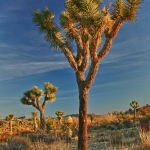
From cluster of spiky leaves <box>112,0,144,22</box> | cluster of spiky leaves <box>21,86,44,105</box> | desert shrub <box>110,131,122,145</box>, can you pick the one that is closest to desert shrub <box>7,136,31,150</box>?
desert shrub <box>110,131,122,145</box>

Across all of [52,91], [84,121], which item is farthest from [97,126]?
[84,121]

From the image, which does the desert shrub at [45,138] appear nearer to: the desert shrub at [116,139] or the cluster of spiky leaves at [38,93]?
the desert shrub at [116,139]

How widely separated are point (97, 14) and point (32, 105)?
59.2 ft

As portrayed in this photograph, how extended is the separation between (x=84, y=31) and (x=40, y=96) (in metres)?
16.1

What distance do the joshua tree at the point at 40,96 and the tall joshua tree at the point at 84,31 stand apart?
14.9 m

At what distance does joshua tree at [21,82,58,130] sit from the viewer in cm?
2630

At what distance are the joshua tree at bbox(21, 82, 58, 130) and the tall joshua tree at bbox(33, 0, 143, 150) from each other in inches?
586

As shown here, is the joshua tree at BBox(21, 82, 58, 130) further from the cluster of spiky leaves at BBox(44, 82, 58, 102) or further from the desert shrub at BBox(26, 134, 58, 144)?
the desert shrub at BBox(26, 134, 58, 144)

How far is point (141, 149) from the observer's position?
26.1ft

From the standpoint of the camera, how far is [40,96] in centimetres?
2648

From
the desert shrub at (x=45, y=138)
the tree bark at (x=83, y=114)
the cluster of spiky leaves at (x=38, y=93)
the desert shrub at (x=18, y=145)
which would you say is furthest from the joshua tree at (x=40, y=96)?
the tree bark at (x=83, y=114)

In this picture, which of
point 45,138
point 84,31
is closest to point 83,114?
point 84,31

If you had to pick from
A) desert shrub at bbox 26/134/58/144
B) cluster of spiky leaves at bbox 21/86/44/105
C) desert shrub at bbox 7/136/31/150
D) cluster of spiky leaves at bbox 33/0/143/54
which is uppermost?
cluster of spiky leaves at bbox 33/0/143/54

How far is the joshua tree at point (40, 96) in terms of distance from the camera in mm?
26297
